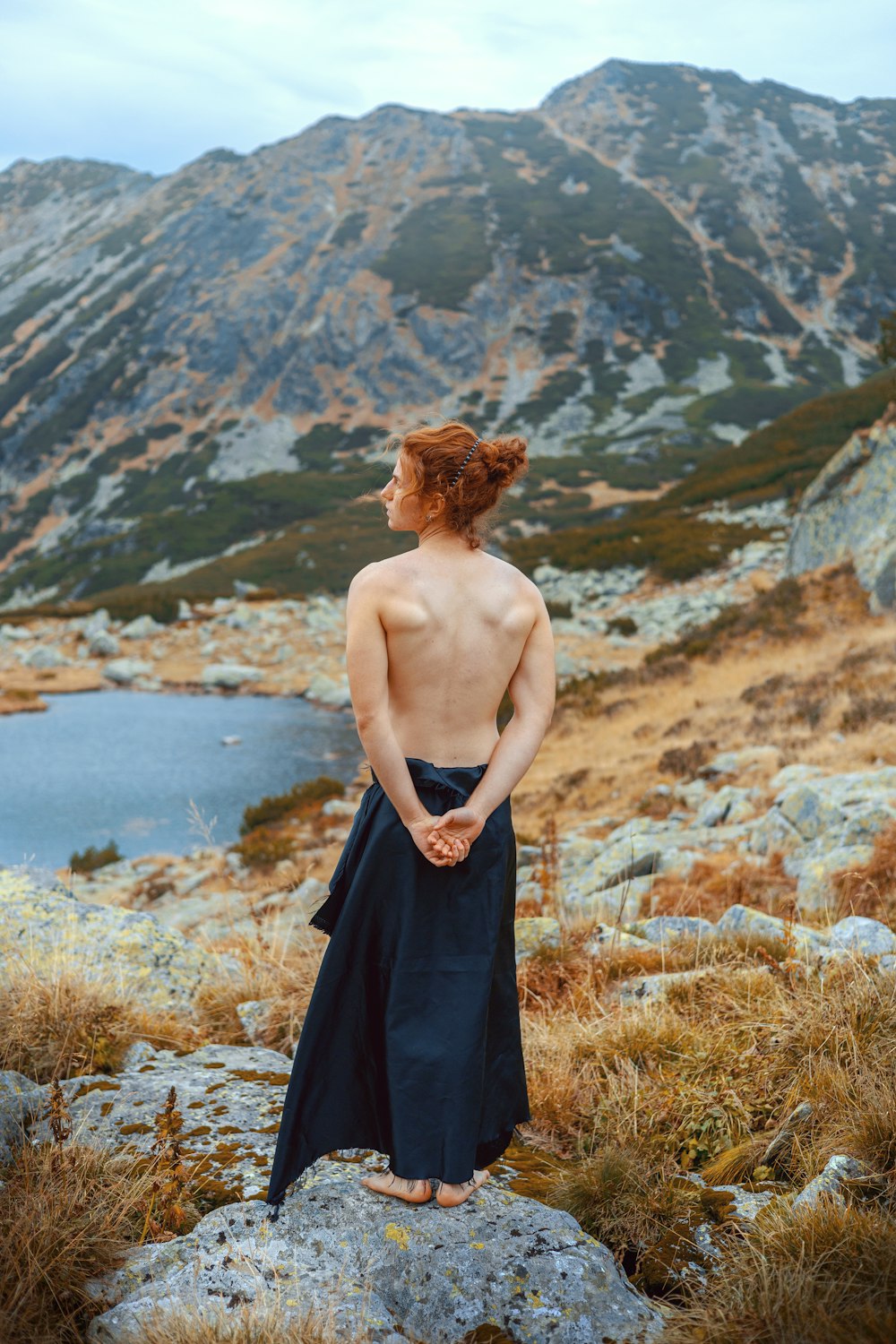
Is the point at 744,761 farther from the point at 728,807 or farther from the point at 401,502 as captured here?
the point at 401,502

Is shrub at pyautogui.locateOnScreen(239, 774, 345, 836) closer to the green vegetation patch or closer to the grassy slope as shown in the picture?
the grassy slope

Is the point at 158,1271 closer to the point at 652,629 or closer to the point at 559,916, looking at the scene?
the point at 559,916

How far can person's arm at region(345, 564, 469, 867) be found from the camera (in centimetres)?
240

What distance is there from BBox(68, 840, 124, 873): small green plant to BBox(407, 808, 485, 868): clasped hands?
11.2m

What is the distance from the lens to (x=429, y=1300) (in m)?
2.15

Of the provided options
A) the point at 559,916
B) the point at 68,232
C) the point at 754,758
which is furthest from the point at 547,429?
the point at 68,232

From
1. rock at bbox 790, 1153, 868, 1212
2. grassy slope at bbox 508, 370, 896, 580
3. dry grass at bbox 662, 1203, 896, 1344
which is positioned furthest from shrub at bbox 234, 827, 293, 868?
grassy slope at bbox 508, 370, 896, 580

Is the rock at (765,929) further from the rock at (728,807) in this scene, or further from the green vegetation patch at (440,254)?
the green vegetation patch at (440,254)

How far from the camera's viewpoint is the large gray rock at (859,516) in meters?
15.1

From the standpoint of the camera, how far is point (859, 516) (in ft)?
55.0

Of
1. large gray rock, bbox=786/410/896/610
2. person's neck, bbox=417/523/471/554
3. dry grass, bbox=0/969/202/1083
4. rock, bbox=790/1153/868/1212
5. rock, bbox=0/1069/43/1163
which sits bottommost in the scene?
dry grass, bbox=0/969/202/1083

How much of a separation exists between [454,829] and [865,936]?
2.61 meters

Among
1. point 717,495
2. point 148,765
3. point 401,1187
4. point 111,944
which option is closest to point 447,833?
point 401,1187

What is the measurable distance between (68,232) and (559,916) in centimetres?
14977
